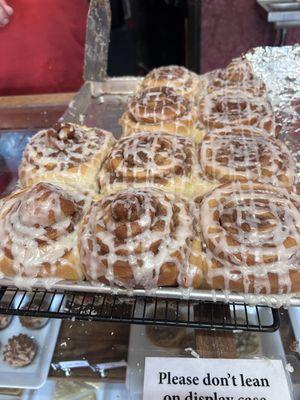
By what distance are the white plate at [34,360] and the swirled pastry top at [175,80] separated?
1767mm

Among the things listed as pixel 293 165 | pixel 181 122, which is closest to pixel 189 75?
pixel 181 122

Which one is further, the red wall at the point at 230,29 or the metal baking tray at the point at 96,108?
the red wall at the point at 230,29

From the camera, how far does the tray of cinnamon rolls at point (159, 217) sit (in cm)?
156

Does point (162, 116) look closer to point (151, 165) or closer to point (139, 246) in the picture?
point (151, 165)

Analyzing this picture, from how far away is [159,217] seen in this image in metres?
1.64

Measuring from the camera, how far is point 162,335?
1.73m

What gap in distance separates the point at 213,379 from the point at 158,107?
163 cm

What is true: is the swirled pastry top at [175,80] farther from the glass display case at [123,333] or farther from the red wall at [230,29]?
the glass display case at [123,333]

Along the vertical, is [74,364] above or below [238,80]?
below

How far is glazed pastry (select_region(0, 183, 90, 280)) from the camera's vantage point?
5.43ft

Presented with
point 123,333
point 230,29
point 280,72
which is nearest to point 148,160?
point 123,333

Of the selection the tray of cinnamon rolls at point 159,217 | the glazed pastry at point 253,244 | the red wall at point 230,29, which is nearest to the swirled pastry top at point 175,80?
the tray of cinnamon rolls at point 159,217

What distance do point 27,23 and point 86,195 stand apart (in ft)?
6.64

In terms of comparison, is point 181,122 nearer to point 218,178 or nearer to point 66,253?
point 218,178
